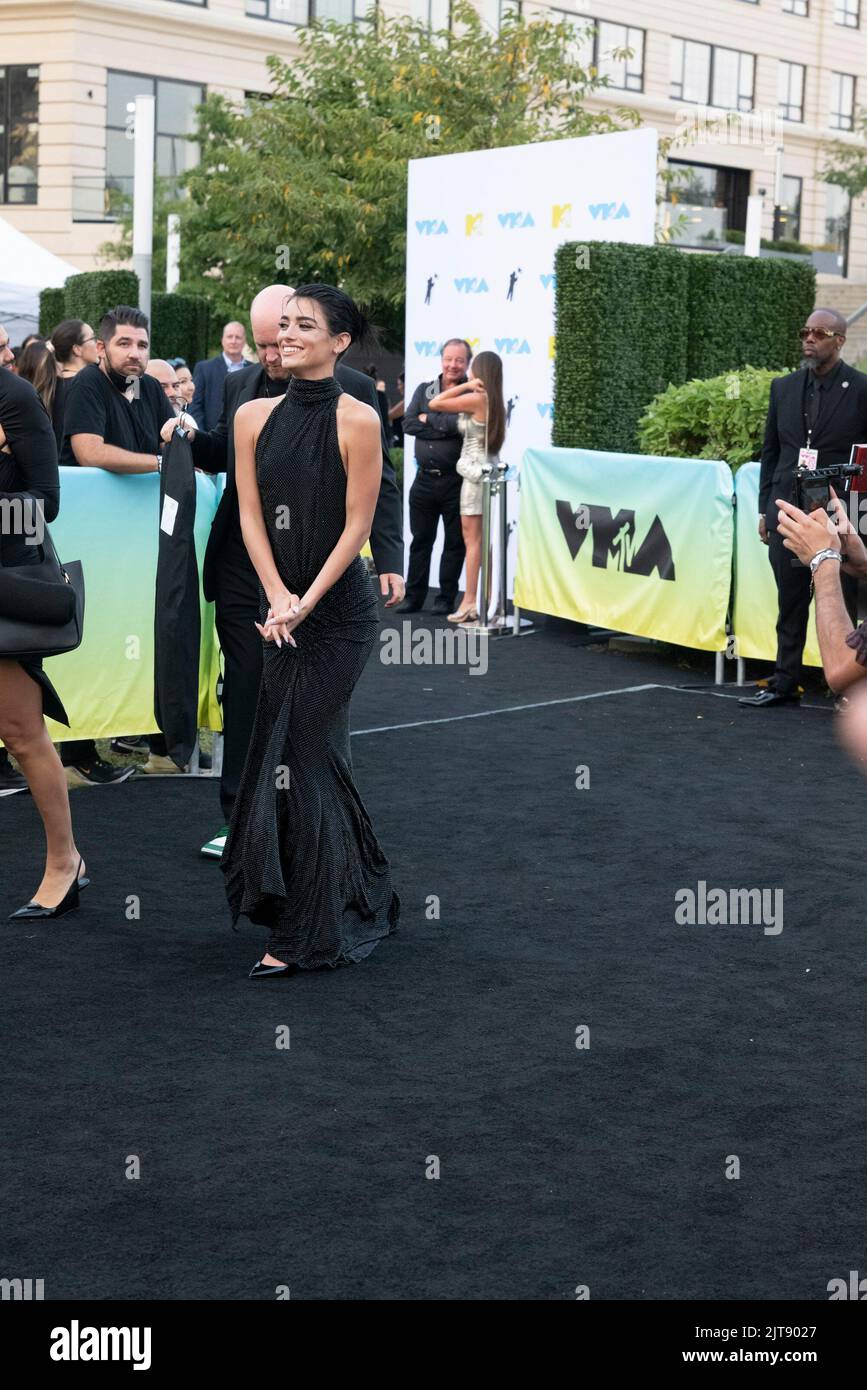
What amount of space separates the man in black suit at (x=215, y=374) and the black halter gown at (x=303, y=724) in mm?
9365

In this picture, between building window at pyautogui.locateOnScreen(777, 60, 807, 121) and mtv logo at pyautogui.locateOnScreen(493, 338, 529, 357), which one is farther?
building window at pyautogui.locateOnScreen(777, 60, 807, 121)

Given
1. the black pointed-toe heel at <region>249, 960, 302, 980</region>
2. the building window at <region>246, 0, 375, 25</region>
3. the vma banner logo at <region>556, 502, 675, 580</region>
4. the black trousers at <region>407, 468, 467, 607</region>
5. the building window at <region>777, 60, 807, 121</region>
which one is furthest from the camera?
the building window at <region>777, 60, 807, 121</region>

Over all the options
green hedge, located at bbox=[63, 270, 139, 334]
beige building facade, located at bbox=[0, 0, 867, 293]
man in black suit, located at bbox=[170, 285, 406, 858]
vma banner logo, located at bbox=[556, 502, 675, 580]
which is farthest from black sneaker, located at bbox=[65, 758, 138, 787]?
beige building facade, located at bbox=[0, 0, 867, 293]

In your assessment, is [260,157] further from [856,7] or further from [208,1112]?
[856,7]

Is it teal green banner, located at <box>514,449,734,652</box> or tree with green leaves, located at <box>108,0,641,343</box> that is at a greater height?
tree with green leaves, located at <box>108,0,641,343</box>

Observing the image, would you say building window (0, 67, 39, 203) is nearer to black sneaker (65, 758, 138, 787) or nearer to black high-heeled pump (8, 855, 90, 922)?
black sneaker (65, 758, 138, 787)

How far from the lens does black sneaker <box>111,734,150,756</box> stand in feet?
30.6

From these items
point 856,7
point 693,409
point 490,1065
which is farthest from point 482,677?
point 856,7

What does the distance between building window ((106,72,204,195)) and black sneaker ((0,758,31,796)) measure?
31221mm

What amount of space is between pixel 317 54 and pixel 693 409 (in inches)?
627

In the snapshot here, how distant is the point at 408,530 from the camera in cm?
1638

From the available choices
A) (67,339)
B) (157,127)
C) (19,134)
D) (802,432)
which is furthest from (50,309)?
(802,432)

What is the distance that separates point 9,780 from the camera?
8.41 m

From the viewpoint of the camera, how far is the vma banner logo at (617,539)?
11750mm
